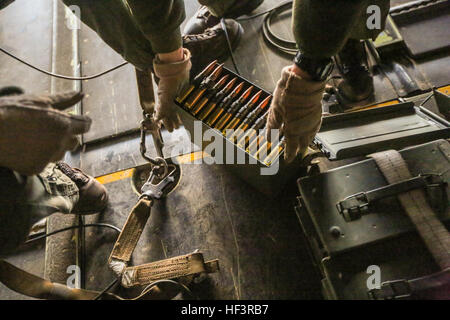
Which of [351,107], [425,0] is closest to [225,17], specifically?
[351,107]

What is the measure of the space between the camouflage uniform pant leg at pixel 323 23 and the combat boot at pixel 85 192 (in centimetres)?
107

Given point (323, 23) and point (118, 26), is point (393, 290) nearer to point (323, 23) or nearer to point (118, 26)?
point (323, 23)

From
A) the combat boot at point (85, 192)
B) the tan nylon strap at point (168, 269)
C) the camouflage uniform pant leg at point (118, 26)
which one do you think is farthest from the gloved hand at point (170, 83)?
the tan nylon strap at point (168, 269)

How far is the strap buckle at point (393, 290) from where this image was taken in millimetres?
854

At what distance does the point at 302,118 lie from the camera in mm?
1009

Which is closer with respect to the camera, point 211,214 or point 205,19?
point 211,214

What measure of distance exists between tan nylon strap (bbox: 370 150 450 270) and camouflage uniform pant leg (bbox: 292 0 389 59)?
45 cm

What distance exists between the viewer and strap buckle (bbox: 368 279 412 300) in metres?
0.85

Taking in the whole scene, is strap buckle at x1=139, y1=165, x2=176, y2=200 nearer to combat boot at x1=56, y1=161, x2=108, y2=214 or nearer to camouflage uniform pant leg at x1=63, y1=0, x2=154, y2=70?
combat boot at x1=56, y1=161, x2=108, y2=214

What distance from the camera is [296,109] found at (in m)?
1.00

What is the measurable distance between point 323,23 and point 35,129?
0.77 metres

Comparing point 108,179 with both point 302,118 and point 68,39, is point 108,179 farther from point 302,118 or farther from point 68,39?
point 68,39

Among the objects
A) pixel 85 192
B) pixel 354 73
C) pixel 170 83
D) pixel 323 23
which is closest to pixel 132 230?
pixel 85 192

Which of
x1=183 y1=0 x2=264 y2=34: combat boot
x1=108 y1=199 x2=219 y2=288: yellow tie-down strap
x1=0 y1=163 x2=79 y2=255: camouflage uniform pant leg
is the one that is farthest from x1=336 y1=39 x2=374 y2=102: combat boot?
x1=0 y1=163 x2=79 y2=255: camouflage uniform pant leg
